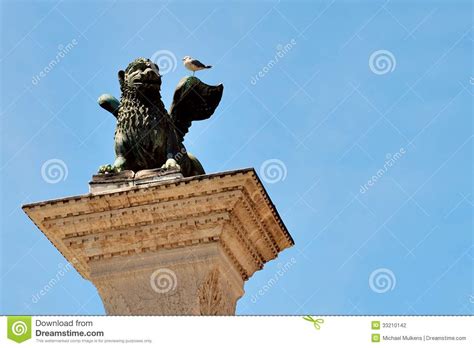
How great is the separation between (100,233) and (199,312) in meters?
1.82

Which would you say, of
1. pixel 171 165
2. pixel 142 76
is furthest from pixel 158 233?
pixel 142 76

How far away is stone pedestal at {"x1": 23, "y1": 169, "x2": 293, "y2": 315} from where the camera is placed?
19312mm

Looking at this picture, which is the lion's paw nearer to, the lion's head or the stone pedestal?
the stone pedestal

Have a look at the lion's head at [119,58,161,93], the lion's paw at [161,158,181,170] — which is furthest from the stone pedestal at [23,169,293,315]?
the lion's head at [119,58,161,93]
